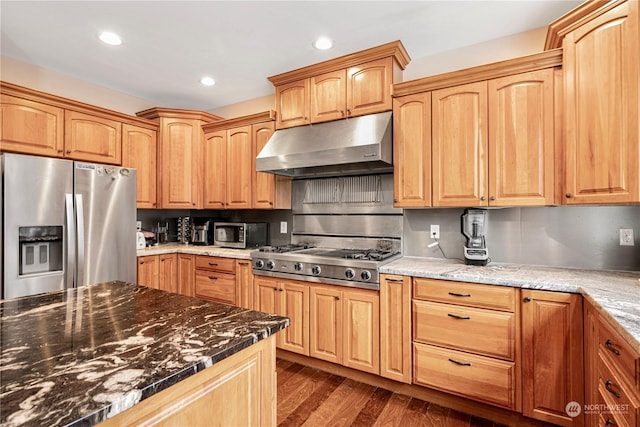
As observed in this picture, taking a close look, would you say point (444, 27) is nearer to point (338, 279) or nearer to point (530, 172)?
point (530, 172)

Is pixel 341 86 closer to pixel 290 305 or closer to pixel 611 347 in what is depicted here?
pixel 290 305

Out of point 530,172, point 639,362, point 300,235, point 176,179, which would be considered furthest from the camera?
point 176,179

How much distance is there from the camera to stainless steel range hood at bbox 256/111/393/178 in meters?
2.43

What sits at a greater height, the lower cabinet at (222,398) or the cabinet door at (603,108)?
the cabinet door at (603,108)

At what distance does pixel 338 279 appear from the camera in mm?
2455

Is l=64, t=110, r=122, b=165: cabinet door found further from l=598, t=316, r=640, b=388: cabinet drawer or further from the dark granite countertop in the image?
l=598, t=316, r=640, b=388: cabinet drawer

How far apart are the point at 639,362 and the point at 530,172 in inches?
51.8

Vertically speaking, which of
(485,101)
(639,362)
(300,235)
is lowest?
(639,362)

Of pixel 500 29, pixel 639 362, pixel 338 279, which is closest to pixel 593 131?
pixel 500 29

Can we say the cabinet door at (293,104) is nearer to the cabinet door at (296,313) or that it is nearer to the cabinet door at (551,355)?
the cabinet door at (296,313)

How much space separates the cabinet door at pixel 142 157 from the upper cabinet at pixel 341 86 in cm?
156

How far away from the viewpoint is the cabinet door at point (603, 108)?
1629mm

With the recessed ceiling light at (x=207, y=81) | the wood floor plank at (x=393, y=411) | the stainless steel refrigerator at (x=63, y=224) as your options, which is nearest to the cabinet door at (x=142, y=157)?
the stainless steel refrigerator at (x=63, y=224)

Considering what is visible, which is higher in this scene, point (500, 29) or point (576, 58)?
point (500, 29)
